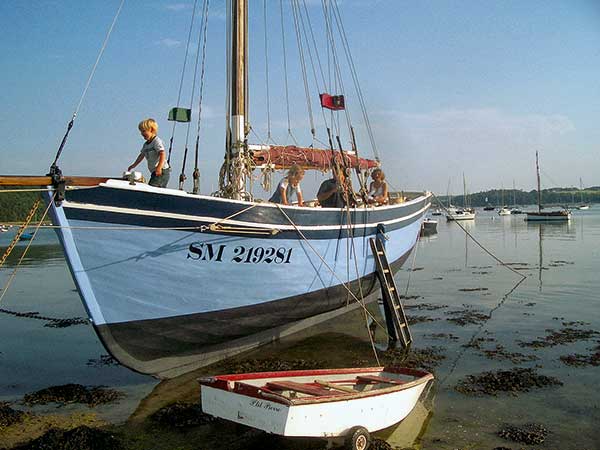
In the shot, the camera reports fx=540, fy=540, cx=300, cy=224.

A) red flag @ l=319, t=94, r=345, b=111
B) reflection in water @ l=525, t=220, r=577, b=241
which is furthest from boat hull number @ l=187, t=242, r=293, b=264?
reflection in water @ l=525, t=220, r=577, b=241

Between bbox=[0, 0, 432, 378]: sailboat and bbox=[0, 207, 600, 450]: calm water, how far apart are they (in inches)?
43.4

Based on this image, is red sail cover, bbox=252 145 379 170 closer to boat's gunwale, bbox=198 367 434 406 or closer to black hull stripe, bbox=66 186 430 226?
black hull stripe, bbox=66 186 430 226

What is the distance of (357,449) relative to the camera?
5676 mm

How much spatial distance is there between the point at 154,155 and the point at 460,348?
22.4ft

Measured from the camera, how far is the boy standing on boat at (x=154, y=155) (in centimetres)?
812

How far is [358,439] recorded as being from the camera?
570 cm

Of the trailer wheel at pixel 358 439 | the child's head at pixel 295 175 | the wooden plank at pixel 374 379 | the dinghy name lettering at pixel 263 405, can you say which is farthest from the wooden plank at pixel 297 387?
the child's head at pixel 295 175

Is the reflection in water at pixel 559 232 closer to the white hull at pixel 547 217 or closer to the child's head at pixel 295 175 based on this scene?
the white hull at pixel 547 217

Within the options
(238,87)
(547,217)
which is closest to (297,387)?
(238,87)

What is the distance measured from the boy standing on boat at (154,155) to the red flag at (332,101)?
19.2 feet

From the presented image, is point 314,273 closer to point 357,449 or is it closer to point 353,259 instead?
point 353,259

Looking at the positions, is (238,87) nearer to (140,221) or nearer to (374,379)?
(140,221)

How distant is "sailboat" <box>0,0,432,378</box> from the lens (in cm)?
718

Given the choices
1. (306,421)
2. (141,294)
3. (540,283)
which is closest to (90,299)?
(141,294)
